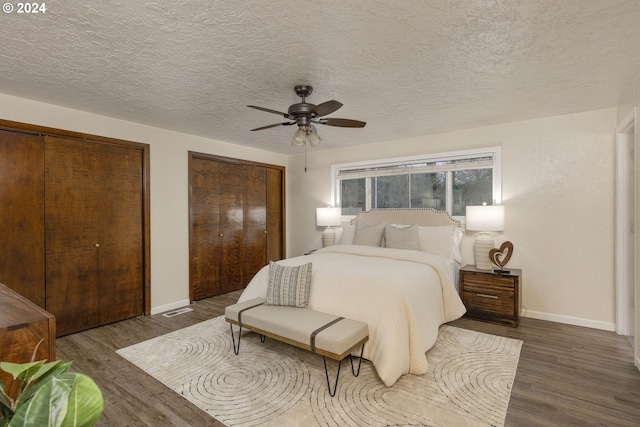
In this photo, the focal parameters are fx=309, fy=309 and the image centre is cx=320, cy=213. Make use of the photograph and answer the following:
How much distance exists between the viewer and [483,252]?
379 centimetres

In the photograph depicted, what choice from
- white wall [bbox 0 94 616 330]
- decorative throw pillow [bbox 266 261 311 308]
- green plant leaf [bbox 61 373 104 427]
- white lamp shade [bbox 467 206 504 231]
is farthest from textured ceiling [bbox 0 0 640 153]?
green plant leaf [bbox 61 373 104 427]

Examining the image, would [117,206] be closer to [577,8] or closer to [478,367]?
[478,367]

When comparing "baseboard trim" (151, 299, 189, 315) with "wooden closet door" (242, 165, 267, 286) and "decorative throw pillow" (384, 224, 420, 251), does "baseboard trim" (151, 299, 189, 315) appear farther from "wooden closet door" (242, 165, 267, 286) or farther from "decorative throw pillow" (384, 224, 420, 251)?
"decorative throw pillow" (384, 224, 420, 251)

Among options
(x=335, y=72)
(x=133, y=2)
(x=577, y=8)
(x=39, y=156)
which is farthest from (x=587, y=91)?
(x=39, y=156)

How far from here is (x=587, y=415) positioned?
77.4 inches

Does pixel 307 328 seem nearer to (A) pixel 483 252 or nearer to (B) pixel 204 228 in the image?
(A) pixel 483 252

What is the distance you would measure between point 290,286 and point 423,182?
110 inches

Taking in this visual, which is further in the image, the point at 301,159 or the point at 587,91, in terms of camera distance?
the point at 301,159

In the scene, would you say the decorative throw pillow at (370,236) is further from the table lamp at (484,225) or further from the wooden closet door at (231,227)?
the wooden closet door at (231,227)

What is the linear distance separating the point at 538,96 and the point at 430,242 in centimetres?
194

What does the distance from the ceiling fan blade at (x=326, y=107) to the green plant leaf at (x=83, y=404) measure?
212 cm

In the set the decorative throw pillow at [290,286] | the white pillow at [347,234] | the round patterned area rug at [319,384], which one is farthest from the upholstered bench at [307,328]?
the white pillow at [347,234]

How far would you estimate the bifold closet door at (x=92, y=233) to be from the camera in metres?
3.25

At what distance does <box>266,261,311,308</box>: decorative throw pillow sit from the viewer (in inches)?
111
